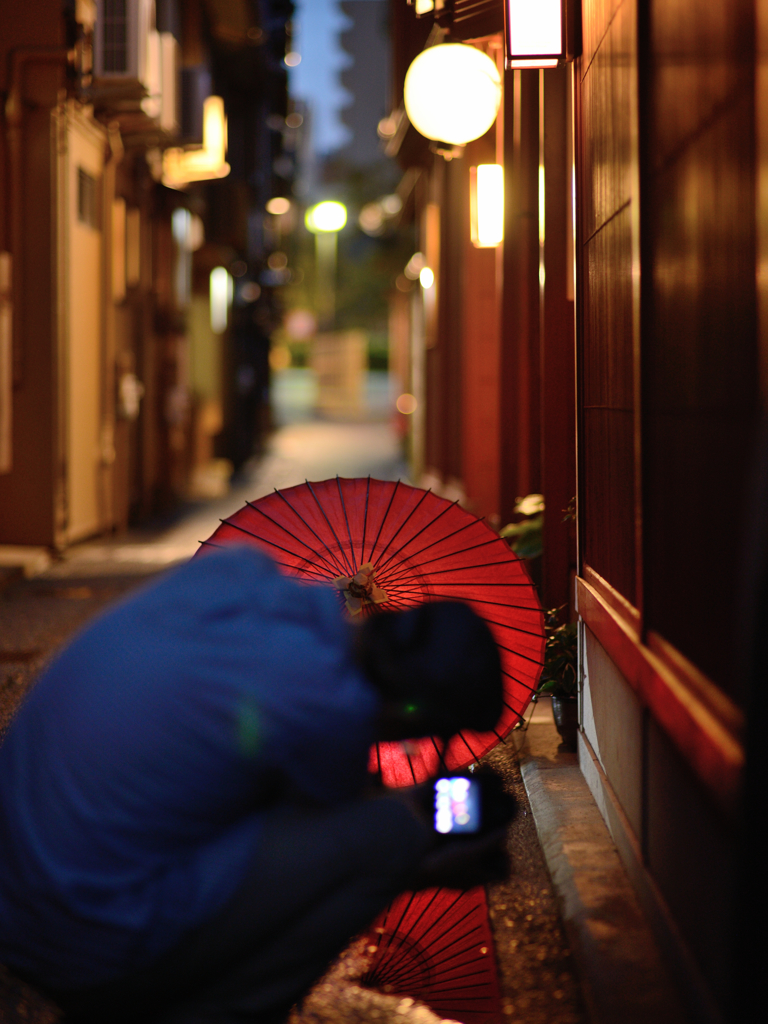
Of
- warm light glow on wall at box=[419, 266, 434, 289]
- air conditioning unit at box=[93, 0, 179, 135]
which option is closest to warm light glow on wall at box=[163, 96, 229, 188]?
air conditioning unit at box=[93, 0, 179, 135]

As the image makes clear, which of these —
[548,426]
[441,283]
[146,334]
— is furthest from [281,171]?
[548,426]

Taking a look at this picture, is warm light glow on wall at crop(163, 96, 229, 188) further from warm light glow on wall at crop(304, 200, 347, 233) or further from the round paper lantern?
the round paper lantern

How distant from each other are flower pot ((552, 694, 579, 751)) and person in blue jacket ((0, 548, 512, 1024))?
8.85 ft

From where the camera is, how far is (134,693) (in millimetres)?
2316

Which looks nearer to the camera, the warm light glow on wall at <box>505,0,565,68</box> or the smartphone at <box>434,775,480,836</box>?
the smartphone at <box>434,775,480,836</box>

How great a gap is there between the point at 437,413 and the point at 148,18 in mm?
6535

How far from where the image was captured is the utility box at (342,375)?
41406 millimetres

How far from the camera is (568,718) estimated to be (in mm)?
5348

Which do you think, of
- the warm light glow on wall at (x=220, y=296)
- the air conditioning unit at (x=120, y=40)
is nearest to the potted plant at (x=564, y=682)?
the air conditioning unit at (x=120, y=40)

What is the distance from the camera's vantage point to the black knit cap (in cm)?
254

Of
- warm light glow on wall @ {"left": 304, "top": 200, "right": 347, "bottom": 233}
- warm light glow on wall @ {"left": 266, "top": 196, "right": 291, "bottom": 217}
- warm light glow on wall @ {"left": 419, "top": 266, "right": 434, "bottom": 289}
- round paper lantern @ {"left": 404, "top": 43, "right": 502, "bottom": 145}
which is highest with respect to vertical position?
warm light glow on wall @ {"left": 266, "top": 196, "right": 291, "bottom": 217}

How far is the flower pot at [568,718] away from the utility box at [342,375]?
118 ft

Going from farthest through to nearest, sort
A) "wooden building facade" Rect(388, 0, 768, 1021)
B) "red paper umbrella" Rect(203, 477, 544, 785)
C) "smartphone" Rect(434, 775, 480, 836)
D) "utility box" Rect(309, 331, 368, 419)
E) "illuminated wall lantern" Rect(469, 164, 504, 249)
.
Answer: "utility box" Rect(309, 331, 368, 419) < "illuminated wall lantern" Rect(469, 164, 504, 249) < "red paper umbrella" Rect(203, 477, 544, 785) < "smartphone" Rect(434, 775, 480, 836) < "wooden building facade" Rect(388, 0, 768, 1021)

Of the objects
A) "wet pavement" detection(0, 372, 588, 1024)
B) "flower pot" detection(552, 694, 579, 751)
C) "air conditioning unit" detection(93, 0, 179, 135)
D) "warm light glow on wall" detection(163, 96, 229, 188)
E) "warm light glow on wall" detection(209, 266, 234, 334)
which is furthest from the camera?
"warm light glow on wall" detection(209, 266, 234, 334)
